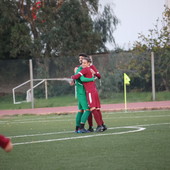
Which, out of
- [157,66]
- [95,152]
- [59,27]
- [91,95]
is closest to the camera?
[95,152]

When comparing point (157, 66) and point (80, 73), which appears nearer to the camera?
point (80, 73)

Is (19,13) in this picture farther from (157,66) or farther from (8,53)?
(157,66)

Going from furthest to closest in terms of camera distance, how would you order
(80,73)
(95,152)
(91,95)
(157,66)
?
(157,66) < (91,95) < (80,73) < (95,152)

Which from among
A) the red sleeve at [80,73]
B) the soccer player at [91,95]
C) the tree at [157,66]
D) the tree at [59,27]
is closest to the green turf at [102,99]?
the tree at [157,66]

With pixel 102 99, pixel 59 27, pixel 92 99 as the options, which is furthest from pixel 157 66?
pixel 92 99

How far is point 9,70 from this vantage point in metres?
27.1

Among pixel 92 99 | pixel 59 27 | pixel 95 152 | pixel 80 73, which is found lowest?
pixel 95 152

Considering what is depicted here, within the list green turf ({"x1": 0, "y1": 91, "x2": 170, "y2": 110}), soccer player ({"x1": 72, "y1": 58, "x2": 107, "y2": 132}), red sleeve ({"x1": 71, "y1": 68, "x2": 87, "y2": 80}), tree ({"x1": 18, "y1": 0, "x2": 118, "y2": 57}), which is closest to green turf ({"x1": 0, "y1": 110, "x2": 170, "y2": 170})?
soccer player ({"x1": 72, "y1": 58, "x2": 107, "y2": 132})

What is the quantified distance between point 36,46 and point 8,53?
8.29 ft

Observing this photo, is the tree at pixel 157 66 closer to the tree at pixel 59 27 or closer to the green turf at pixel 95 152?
the tree at pixel 59 27

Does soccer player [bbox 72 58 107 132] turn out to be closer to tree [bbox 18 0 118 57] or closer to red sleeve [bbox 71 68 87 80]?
red sleeve [bbox 71 68 87 80]

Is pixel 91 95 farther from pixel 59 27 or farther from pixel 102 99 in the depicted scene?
pixel 59 27

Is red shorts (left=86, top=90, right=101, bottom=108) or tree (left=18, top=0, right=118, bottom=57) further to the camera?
tree (left=18, top=0, right=118, bottom=57)

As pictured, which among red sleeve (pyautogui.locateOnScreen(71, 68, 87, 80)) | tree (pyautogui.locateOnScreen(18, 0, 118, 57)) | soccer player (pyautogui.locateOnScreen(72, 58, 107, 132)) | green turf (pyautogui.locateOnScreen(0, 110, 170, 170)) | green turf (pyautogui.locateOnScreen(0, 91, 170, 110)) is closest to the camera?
green turf (pyautogui.locateOnScreen(0, 110, 170, 170))
